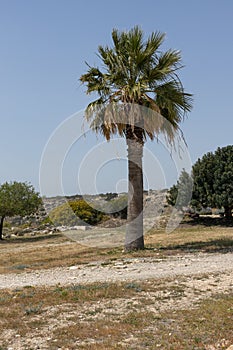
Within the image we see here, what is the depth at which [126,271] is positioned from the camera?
11.0 m

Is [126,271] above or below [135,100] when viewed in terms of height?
below

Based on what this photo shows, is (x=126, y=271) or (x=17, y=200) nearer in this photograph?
(x=126, y=271)

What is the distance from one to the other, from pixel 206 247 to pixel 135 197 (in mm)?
3093

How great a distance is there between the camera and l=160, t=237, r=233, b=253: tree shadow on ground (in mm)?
14275

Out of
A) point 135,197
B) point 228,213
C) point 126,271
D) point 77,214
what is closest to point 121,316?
point 126,271

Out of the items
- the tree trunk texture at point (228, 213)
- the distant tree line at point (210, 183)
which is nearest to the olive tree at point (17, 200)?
the distant tree line at point (210, 183)

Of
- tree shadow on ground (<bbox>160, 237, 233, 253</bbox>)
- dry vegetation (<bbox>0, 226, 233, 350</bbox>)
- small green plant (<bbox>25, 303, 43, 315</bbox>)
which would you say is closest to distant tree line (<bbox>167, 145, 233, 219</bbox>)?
tree shadow on ground (<bbox>160, 237, 233, 253</bbox>)

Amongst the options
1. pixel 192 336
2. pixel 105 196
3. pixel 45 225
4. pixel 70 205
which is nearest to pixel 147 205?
pixel 105 196

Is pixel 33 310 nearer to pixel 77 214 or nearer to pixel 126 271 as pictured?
pixel 126 271

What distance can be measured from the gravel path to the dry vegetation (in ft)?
2.23

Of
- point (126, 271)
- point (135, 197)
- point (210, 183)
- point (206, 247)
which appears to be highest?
point (210, 183)

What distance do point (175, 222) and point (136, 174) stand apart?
14352 mm

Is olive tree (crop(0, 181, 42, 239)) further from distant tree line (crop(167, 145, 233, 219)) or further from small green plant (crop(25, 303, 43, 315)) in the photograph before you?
small green plant (crop(25, 303, 43, 315))

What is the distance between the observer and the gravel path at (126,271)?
33.1ft
